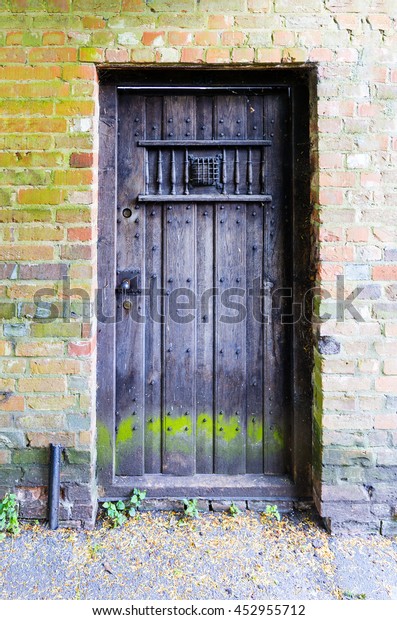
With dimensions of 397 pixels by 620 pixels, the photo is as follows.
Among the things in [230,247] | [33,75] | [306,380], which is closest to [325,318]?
[306,380]

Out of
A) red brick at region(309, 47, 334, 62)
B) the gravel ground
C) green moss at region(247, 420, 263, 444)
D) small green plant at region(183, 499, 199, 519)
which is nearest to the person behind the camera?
the gravel ground

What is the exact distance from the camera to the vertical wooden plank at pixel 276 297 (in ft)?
6.99

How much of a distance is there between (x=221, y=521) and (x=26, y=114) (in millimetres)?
2134

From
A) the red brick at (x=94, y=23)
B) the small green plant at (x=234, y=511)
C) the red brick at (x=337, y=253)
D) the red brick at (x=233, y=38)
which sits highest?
the red brick at (x=94, y=23)

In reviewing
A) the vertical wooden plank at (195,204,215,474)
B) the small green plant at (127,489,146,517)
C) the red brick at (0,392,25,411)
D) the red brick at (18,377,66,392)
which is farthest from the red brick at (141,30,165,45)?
the small green plant at (127,489,146,517)

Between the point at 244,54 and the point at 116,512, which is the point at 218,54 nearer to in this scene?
the point at 244,54

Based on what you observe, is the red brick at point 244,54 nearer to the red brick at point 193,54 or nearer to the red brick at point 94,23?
the red brick at point 193,54

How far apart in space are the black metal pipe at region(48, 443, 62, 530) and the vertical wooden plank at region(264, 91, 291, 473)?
1.03 metres

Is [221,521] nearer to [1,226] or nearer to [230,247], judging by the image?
[230,247]

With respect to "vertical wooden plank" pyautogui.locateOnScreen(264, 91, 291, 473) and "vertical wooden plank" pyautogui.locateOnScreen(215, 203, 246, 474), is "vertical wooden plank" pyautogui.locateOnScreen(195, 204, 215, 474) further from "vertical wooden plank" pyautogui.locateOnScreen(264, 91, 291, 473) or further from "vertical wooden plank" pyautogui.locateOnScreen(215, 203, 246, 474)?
"vertical wooden plank" pyautogui.locateOnScreen(264, 91, 291, 473)

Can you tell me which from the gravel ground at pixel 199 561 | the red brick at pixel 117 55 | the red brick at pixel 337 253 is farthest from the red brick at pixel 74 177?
the gravel ground at pixel 199 561

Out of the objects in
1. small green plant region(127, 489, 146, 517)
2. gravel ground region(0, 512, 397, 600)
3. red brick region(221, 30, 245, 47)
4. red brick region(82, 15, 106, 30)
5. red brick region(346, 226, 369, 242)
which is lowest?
gravel ground region(0, 512, 397, 600)

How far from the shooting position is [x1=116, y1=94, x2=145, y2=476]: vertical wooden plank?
2121mm

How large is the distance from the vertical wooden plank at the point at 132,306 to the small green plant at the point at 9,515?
500 millimetres
